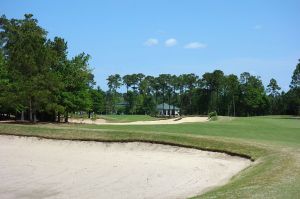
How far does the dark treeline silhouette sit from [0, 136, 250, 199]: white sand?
19485mm

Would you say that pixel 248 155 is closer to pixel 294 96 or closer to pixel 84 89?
pixel 84 89

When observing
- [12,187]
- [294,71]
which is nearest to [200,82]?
[294,71]

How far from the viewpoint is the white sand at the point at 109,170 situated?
44.0ft

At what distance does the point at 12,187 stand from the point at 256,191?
24.9 ft

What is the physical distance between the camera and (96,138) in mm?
24484

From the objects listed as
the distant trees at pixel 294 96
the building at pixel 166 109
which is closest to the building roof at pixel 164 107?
the building at pixel 166 109

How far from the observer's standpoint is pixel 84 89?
178 ft

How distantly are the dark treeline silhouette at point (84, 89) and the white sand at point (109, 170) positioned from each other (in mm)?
19485

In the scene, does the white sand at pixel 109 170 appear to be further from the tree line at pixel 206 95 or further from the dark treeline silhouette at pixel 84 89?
the tree line at pixel 206 95

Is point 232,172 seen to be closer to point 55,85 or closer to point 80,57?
point 55,85

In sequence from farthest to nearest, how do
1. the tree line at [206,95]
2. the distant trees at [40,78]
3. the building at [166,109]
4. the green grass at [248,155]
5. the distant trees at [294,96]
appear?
the building at [166,109], the tree line at [206,95], the distant trees at [294,96], the distant trees at [40,78], the green grass at [248,155]

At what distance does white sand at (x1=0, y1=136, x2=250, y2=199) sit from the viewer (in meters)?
13.4

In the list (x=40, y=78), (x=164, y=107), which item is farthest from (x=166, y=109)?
(x=40, y=78)

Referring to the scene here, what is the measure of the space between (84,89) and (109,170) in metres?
38.0
